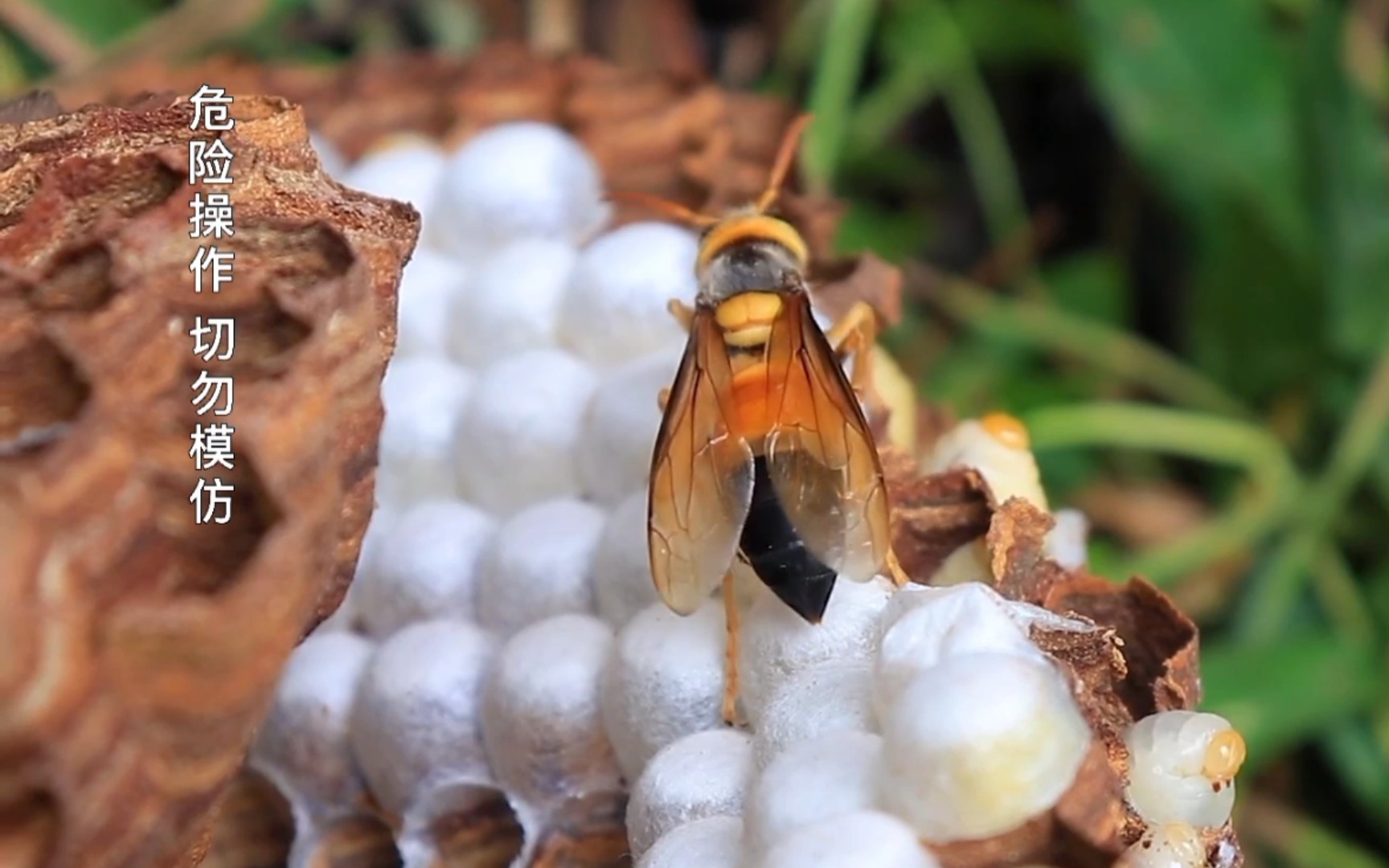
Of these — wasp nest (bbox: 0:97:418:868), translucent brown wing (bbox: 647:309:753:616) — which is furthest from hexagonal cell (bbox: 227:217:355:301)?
translucent brown wing (bbox: 647:309:753:616)

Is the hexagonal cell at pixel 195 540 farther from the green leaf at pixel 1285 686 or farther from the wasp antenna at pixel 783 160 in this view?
the green leaf at pixel 1285 686

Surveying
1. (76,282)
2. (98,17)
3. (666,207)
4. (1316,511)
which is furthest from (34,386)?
(1316,511)

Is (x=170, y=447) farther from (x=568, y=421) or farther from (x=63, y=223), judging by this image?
(x=568, y=421)

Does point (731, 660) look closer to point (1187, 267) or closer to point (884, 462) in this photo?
point (884, 462)

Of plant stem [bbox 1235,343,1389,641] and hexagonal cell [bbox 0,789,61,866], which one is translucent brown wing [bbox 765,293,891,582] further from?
plant stem [bbox 1235,343,1389,641]

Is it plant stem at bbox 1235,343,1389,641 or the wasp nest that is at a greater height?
the wasp nest

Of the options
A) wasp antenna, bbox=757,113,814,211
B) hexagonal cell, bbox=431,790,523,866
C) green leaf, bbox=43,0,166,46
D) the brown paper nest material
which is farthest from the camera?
green leaf, bbox=43,0,166,46
